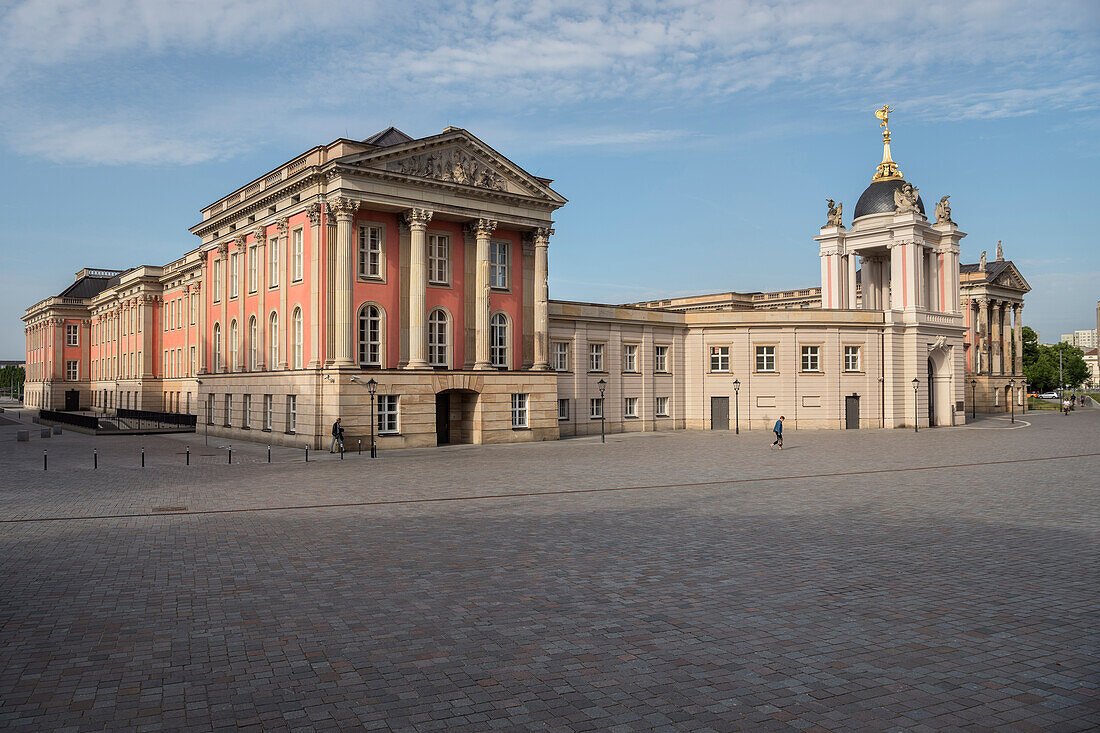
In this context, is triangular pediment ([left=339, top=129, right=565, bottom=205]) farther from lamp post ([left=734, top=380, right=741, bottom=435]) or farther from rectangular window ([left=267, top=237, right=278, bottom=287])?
lamp post ([left=734, top=380, right=741, bottom=435])

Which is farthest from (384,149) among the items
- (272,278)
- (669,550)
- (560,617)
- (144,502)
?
(560,617)

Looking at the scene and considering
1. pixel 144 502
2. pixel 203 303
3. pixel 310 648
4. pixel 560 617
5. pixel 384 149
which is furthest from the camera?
pixel 203 303

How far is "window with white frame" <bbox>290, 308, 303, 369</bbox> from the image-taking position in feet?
129

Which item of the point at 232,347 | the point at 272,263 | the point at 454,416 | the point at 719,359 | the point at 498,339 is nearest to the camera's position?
the point at 454,416

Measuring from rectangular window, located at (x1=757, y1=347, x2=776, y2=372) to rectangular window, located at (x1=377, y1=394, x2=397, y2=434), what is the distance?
87.8 feet

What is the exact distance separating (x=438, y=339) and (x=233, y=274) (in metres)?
16.1

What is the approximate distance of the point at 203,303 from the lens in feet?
177

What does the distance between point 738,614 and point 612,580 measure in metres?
2.20

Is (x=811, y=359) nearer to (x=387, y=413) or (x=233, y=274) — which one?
(x=387, y=413)

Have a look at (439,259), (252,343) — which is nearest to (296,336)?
(252,343)

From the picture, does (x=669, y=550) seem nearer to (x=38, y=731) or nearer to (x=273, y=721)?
(x=273, y=721)

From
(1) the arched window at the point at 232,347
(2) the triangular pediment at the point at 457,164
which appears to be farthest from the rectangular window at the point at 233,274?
(2) the triangular pediment at the point at 457,164

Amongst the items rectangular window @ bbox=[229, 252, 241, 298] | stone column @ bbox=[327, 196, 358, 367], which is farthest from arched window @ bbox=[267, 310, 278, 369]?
stone column @ bbox=[327, 196, 358, 367]

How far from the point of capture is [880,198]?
6259 centimetres
